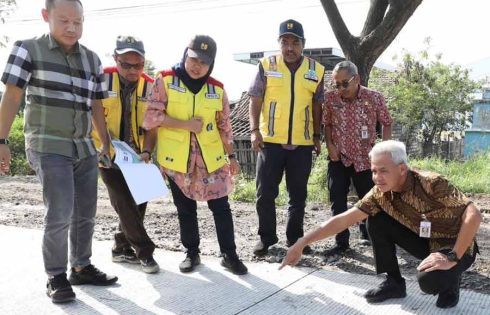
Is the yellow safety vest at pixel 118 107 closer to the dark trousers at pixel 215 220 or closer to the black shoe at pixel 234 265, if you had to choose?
the dark trousers at pixel 215 220

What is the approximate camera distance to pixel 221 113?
4.11 m

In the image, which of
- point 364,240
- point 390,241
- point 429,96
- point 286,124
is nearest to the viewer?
point 390,241

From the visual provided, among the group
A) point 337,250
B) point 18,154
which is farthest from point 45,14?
point 18,154

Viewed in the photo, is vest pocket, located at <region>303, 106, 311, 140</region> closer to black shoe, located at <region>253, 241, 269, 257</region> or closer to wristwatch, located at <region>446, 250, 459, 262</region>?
black shoe, located at <region>253, 241, 269, 257</region>

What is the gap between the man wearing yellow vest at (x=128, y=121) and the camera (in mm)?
3883

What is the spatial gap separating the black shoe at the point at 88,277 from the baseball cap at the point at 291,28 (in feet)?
7.94

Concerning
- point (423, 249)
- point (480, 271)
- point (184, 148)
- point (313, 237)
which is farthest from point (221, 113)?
point (480, 271)

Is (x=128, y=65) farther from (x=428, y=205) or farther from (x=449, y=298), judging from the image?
(x=449, y=298)

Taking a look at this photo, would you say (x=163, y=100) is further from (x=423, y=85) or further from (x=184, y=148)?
(x=423, y=85)

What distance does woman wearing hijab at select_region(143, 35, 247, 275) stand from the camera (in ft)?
12.8

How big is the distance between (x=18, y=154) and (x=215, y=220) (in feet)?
42.4

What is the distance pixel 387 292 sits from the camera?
344 cm

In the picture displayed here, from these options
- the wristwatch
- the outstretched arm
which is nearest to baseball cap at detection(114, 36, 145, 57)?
the outstretched arm

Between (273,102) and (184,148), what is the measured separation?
960mm
